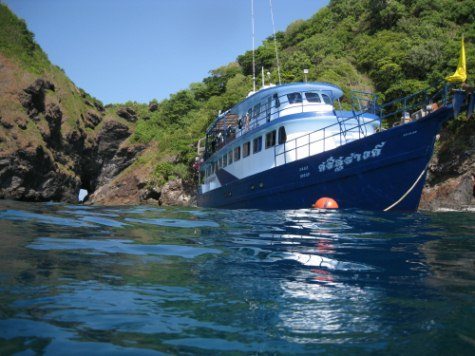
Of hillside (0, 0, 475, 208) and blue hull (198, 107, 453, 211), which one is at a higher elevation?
hillside (0, 0, 475, 208)

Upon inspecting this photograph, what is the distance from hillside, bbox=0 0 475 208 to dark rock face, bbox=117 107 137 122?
33.8 inches

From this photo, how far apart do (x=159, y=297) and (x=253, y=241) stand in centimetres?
262

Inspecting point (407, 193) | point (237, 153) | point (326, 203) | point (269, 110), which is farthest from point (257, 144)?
point (407, 193)

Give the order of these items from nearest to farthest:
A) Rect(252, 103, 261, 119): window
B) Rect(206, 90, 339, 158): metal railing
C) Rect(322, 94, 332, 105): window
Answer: Rect(206, 90, 339, 158): metal railing, Rect(322, 94, 332, 105): window, Rect(252, 103, 261, 119): window

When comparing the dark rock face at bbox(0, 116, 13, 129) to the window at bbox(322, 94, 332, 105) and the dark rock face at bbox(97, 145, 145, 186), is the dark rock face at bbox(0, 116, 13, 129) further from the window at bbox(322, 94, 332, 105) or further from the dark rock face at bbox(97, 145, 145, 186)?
the window at bbox(322, 94, 332, 105)

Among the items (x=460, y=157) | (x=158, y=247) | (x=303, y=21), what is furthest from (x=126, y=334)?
(x=303, y=21)

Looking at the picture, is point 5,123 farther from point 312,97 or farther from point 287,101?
point 312,97

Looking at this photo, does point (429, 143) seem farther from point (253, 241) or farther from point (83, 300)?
→ point (83, 300)

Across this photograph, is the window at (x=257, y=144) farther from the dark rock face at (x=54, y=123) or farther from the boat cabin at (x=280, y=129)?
the dark rock face at (x=54, y=123)

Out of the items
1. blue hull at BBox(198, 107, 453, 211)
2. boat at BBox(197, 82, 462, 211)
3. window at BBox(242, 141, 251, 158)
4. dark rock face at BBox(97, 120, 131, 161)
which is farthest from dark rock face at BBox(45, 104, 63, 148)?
blue hull at BBox(198, 107, 453, 211)

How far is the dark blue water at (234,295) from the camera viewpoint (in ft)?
6.44

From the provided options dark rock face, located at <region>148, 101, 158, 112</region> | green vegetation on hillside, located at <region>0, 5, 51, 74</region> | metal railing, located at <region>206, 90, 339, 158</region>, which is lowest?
metal railing, located at <region>206, 90, 339, 158</region>

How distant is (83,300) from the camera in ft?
8.31

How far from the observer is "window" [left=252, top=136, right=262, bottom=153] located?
14023 millimetres
